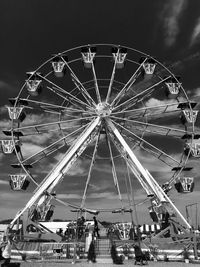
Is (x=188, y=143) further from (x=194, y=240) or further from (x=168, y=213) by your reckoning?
(x=194, y=240)

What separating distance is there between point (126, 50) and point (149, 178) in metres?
10.2

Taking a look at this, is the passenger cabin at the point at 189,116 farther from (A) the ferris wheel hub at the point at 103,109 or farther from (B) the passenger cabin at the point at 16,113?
(B) the passenger cabin at the point at 16,113

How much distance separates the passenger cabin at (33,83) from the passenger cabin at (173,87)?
938 centimetres

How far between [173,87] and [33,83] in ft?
33.4

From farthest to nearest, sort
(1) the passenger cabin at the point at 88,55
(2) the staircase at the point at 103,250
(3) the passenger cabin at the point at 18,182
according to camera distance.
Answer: (1) the passenger cabin at the point at 88,55, (3) the passenger cabin at the point at 18,182, (2) the staircase at the point at 103,250

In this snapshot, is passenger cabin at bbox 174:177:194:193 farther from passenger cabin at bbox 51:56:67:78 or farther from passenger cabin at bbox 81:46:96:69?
passenger cabin at bbox 51:56:67:78

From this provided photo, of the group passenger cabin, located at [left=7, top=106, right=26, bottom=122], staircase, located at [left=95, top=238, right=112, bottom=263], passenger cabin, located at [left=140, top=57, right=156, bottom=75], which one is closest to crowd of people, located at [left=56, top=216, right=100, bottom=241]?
staircase, located at [left=95, top=238, right=112, bottom=263]

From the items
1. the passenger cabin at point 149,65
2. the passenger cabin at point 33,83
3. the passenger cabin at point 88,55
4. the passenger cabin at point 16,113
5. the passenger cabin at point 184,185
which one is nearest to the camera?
the passenger cabin at point 184,185

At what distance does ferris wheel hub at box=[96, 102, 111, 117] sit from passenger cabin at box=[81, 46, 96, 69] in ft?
12.3

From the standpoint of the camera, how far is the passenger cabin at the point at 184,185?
23391mm

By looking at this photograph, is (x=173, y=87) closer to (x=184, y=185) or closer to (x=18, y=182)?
(x=184, y=185)

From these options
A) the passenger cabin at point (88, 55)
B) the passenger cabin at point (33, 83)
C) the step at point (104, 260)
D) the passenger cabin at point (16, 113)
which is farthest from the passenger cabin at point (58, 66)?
the step at point (104, 260)

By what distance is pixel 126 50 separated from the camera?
86.7 ft

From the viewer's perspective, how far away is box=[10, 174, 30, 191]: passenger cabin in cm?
2325
